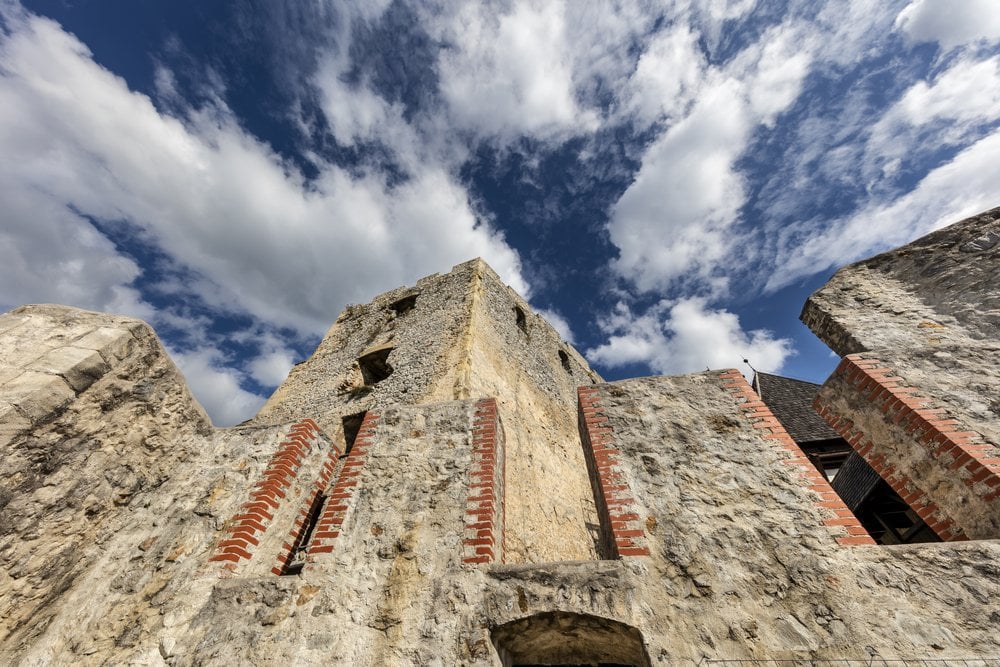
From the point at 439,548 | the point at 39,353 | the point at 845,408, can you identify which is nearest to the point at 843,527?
the point at 845,408

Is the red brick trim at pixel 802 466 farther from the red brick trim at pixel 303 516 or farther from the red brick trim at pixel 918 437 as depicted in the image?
the red brick trim at pixel 303 516

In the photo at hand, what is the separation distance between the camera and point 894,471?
3316 millimetres

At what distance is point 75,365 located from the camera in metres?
4.08


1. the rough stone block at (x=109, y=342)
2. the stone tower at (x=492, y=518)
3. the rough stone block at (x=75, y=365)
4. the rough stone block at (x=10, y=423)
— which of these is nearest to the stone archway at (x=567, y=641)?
the stone tower at (x=492, y=518)

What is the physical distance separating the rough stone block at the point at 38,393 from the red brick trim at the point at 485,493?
3951 mm

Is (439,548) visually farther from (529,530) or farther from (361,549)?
(529,530)

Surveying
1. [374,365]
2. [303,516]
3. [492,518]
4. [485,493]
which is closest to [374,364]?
[374,365]

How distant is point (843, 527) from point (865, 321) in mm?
2542

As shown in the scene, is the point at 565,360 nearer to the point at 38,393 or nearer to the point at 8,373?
the point at 38,393

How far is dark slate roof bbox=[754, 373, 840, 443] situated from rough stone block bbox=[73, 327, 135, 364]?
13.6 metres

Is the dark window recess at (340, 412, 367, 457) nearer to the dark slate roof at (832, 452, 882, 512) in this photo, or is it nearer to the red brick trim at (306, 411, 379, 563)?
the red brick trim at (306, 411, 379, 563)

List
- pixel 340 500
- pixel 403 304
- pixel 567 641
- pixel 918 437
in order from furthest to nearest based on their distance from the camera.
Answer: pixel 403 304 < pixel 340 500 < pixel 918 437 < pixel 567 641

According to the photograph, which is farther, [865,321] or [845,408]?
[865,321]

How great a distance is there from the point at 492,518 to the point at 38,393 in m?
4.31
